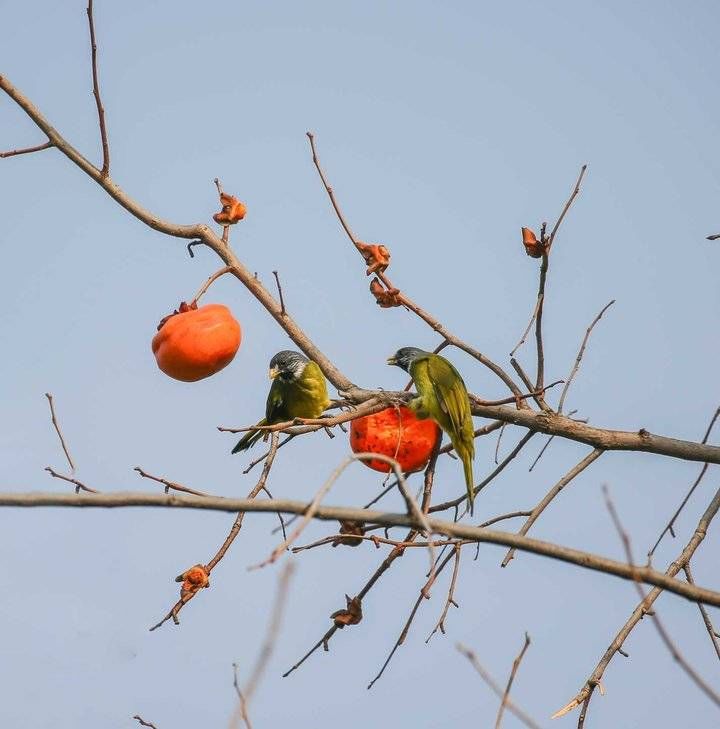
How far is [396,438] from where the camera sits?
14.8 feet

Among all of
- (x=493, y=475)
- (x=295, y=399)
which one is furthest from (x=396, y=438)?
(x=295, y=399)

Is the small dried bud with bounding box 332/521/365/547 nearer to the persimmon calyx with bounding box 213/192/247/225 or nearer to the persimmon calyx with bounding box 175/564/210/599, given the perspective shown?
the persimmon calyx with bounding box 175/564/210/599

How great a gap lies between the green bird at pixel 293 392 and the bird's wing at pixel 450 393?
76.8 inches

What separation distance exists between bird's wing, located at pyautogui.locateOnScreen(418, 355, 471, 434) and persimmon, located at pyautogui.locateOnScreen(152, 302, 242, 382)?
1.04 m

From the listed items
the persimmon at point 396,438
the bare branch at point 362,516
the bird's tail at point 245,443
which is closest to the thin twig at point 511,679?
the bare branch at point 362,516

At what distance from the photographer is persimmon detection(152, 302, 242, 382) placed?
14.5 feet

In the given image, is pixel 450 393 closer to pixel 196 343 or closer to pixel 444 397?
pixel 444 397

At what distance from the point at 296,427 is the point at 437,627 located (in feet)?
3.10

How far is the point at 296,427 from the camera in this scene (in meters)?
3.97

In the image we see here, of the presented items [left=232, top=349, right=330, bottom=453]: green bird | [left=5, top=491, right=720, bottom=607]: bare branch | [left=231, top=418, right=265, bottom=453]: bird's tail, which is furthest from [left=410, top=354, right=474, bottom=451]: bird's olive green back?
[left=5, top=491, right=720, bottom=607]: bare branch

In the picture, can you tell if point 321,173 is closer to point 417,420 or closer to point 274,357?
point 417,420

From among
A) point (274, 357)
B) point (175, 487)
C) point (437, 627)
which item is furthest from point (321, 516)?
point (274, 357)

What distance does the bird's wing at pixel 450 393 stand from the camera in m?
4.97

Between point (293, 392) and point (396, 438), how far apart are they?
2.81 m
